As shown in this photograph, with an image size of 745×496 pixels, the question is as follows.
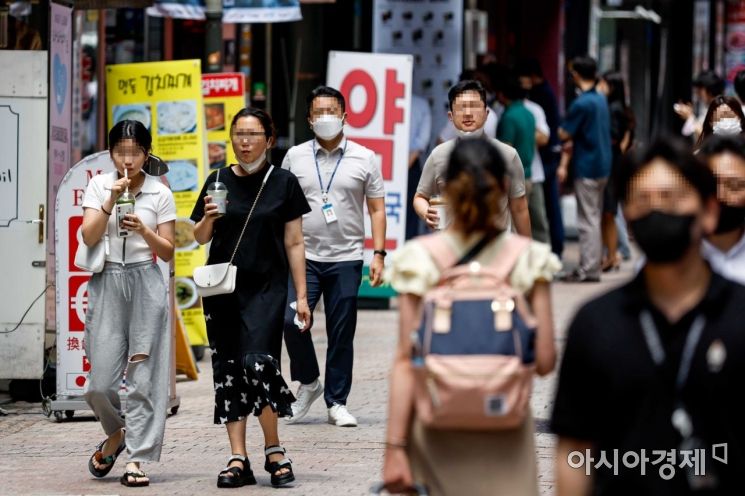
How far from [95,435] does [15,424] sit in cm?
62

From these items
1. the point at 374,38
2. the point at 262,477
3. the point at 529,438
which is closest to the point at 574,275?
the point at 374,38

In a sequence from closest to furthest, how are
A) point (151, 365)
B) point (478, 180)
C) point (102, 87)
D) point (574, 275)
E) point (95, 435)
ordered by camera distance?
1. point (478, 180)
2. point (151, 365)
3. point (95, 435)
4. point (102, 87)
5. point (574, 275)

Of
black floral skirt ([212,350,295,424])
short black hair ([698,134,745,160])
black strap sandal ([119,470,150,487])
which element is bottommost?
black strap sandal ([119,470,150,487])

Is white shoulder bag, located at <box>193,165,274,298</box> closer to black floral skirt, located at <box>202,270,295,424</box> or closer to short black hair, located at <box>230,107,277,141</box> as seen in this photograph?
black floral skirt, located at <box>202,270,295,424</box>

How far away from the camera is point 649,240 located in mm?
4016

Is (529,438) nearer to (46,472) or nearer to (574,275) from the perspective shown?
(46,472)

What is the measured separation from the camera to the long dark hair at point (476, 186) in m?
4.74

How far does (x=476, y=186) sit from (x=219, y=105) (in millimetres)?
8168

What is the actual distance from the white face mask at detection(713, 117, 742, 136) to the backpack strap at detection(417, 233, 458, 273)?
4.30 m

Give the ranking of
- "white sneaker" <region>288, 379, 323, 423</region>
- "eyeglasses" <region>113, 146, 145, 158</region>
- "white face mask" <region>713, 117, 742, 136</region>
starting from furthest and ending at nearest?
"white sneaker" <region>288, 379, 323, 423</region> → "white face mask" <region>713, 117, 742, 136</region> → "eyeglasses" <region>113, 146, 145, 158</region>

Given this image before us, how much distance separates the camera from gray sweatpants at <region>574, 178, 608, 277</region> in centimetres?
1789

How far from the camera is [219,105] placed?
41.8 feet

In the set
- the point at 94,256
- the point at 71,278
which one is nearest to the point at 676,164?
the point at 94,256

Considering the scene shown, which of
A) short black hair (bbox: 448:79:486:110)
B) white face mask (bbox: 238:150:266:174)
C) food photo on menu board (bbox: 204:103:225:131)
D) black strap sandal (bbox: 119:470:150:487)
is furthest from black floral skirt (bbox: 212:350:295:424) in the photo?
food photo on menu board (bbox: 204:103:225:131)
